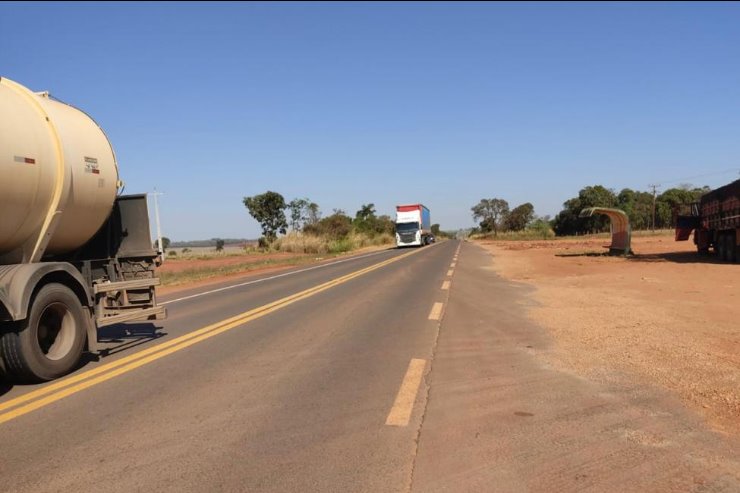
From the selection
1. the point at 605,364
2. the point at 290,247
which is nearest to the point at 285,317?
the point at 605,364

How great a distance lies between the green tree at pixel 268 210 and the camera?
195ft

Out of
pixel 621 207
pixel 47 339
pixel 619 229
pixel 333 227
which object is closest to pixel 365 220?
pixel 333 227

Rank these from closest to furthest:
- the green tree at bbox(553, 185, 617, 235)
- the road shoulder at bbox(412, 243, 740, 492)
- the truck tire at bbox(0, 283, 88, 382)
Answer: the road shoulder at bbox(412, 243, 740, 492) → the truck tire at bbox(0, 283, 88, 382) → the green tree at bbox(553, 185, 617, 235)

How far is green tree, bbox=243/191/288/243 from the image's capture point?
59312 mm

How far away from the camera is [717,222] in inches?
890

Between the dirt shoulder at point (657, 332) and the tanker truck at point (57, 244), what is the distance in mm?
6033

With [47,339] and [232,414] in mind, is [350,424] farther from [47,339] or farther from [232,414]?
[47,339]

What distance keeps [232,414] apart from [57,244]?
4178 millimetres

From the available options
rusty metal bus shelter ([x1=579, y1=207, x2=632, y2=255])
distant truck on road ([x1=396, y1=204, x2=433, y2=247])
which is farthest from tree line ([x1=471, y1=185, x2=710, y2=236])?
rusty metal bus shelter ([x1=579, y1=207, x2=632, y2=255])

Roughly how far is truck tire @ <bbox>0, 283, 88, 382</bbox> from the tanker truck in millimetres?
11

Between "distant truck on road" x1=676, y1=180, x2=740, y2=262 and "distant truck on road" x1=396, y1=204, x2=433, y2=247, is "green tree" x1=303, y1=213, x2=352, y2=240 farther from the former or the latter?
"distant truck on road" x1=676, y1=180, x2=740, y2=262

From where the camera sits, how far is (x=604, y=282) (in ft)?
53.7

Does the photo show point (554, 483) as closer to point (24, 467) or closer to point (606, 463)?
point (606, 463)

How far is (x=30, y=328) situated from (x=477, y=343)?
18.5ft
